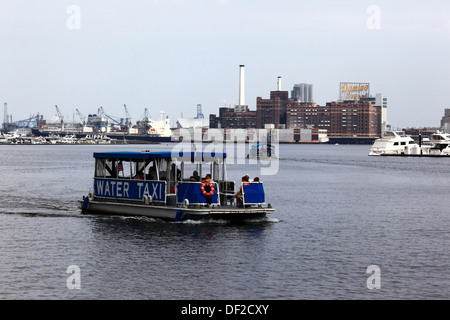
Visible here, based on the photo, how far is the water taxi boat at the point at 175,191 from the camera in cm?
3616

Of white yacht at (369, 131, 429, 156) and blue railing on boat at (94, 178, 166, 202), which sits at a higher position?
blue railing on boat at (94, 178, 166, 202)

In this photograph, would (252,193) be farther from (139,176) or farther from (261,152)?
(261,152)

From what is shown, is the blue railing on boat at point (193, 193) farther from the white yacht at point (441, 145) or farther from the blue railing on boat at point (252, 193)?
the white yacht at point (441, 145)

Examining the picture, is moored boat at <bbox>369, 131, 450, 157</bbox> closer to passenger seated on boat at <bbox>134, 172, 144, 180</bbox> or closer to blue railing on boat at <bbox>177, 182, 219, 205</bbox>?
passenger seated on boat at <bbox>134, 172, 144, 180</bbox>

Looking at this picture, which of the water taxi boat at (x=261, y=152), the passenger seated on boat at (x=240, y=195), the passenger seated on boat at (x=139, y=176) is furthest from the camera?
the water taxi boat at (x=261, y=152)

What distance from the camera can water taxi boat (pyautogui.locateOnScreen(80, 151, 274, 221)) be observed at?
36156 mm

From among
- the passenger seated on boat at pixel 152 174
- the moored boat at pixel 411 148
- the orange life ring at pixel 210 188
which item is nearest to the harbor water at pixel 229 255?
the orange life ring at pixel 210 188

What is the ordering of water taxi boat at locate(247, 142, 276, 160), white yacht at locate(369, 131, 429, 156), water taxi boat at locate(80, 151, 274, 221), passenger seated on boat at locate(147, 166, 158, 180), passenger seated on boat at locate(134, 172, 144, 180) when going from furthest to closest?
white yacht at locate(369, 131, 429, 156), water taxi boat at locate(247, 142, 276, 160), passenger seated on boat at locate(134, 172, 144, 180), passenger seated on boat at locate(147, 166, 158, 180), water taxi boat at locate(80, 151, 274, 221)

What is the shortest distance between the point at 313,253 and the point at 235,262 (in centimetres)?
424

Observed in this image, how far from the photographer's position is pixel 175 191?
37125 millimetres

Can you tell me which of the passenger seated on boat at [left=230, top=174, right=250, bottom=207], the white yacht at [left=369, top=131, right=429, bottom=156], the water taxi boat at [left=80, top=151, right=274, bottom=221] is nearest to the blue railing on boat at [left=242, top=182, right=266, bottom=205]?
the water taxi boat at [left=80, top=151, right=274, bottom=221]
